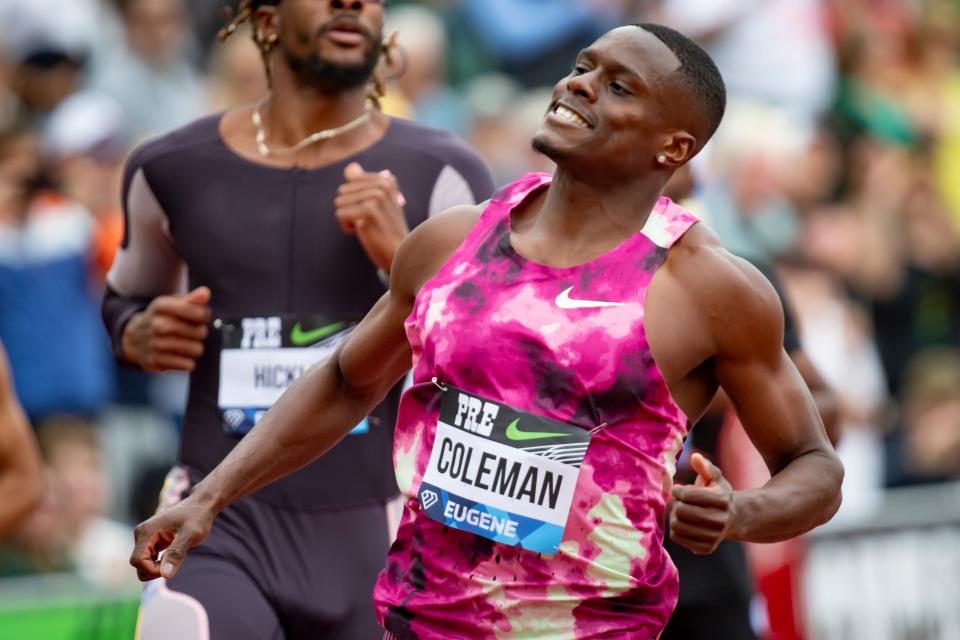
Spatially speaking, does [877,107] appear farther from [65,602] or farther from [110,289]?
[110,289]

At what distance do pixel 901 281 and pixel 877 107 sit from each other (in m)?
1.72

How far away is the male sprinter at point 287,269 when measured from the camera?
17.9 ft

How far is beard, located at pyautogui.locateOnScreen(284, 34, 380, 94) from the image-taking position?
19.0 feet

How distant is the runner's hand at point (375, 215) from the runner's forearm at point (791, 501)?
1595 mm

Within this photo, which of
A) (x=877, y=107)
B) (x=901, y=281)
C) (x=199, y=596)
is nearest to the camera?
(x=199, y=596)

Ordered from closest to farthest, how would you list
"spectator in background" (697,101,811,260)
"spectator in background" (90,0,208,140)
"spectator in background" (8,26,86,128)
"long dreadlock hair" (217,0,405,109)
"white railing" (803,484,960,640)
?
"long dreadlock hair" (217,0,405,109) < "white railing" (803,484,960,640) < "spectator in background" (8,26,86,128) < "spectator in background" (90,0,208,140) < "spectator in background" (697,101,811,260)

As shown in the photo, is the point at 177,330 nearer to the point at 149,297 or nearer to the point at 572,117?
the point at 149,297

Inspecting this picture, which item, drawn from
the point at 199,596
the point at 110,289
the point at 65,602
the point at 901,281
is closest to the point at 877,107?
the point at 901,281

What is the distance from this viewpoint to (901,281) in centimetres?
1193

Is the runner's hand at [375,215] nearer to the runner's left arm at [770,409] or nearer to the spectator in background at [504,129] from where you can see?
the runner's left arm at [770,409]

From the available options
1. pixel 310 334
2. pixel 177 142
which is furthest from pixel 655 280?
pixel 177 142

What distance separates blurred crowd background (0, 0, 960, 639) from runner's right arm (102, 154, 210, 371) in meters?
2.52

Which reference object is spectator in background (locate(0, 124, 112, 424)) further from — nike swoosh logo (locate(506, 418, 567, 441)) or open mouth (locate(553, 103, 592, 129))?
nike swoosh logo (locate(506, 418, 567, 441))

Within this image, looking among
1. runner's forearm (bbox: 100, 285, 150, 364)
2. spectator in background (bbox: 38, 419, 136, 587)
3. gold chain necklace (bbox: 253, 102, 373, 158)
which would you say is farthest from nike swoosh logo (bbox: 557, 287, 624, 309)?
spectator in background (bbox: 38, 419, 136, 587)
